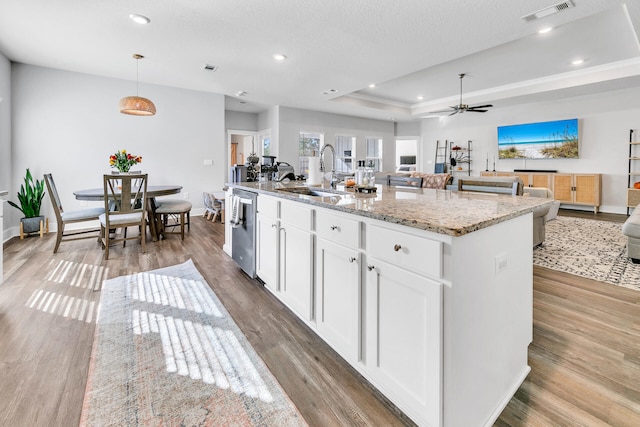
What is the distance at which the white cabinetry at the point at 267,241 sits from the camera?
7.47 ft

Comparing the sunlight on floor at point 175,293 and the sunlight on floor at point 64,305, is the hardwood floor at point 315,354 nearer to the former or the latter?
the sunlight on floor at point 64,305

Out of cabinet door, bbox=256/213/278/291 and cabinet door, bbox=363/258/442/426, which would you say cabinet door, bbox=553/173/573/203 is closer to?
cabinet door, bbox=256/213/278/291

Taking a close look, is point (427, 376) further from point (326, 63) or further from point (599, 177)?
point (599, 177)

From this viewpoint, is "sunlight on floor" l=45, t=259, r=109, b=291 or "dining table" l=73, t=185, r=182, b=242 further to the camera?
"dining table" l=73, t=185, r=182, b=242

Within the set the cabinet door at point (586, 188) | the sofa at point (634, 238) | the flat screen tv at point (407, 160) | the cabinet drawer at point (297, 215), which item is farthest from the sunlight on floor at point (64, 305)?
the flat screen tv at point (407, 160)

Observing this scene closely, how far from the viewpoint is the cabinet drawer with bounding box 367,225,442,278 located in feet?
3.45

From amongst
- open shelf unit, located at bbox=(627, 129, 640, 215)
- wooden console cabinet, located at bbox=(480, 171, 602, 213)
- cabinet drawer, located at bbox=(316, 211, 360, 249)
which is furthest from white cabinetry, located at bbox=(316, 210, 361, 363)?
open shelf unit, located at bbox=(627, 129, 640, 215)

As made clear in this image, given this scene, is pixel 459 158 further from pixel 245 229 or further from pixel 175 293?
pixel 175 293

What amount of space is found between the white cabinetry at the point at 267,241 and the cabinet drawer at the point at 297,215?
0.40ft

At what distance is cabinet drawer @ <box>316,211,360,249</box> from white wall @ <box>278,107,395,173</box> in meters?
6.23

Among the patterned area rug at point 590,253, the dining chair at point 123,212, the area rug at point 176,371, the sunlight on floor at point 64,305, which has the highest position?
the dining chair at point 123,212

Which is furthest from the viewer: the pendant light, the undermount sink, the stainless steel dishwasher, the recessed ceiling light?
the pendant light

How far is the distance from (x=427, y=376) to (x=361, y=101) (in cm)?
738

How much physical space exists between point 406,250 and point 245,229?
1.96 meters
